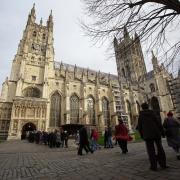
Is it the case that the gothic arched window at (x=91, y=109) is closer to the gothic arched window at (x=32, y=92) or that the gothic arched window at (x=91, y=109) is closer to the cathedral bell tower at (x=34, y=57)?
the cathedral bell tower at (x=34, y=57)

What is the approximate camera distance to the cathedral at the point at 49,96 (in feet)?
93.9

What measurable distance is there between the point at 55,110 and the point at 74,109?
433 centimetres

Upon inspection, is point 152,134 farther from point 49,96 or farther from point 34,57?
point 34,57

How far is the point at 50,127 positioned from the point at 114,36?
27.4 m

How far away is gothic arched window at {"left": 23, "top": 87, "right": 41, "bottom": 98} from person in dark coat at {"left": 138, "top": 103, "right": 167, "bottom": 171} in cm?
3078

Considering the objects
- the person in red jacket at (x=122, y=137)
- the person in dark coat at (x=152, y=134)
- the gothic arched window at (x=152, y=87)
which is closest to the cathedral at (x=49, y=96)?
the gothic arched window at (x=152, y=87)

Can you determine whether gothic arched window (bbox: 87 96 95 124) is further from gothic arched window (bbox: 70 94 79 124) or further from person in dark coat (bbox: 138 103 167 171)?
person in dark coat (bbox: 138 103 167 171)

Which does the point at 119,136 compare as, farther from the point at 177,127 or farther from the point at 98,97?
the point at 98,97

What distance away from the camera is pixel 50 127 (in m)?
31.0

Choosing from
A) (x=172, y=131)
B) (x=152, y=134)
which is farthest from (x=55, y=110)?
(x=152, y=134)

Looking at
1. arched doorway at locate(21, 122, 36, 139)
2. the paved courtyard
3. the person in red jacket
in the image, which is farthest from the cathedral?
the paved courtyard

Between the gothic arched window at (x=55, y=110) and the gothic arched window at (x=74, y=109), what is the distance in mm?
2833

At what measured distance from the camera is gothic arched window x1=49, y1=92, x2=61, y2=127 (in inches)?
1265

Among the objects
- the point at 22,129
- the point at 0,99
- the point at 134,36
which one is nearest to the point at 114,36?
the point at 134,36
